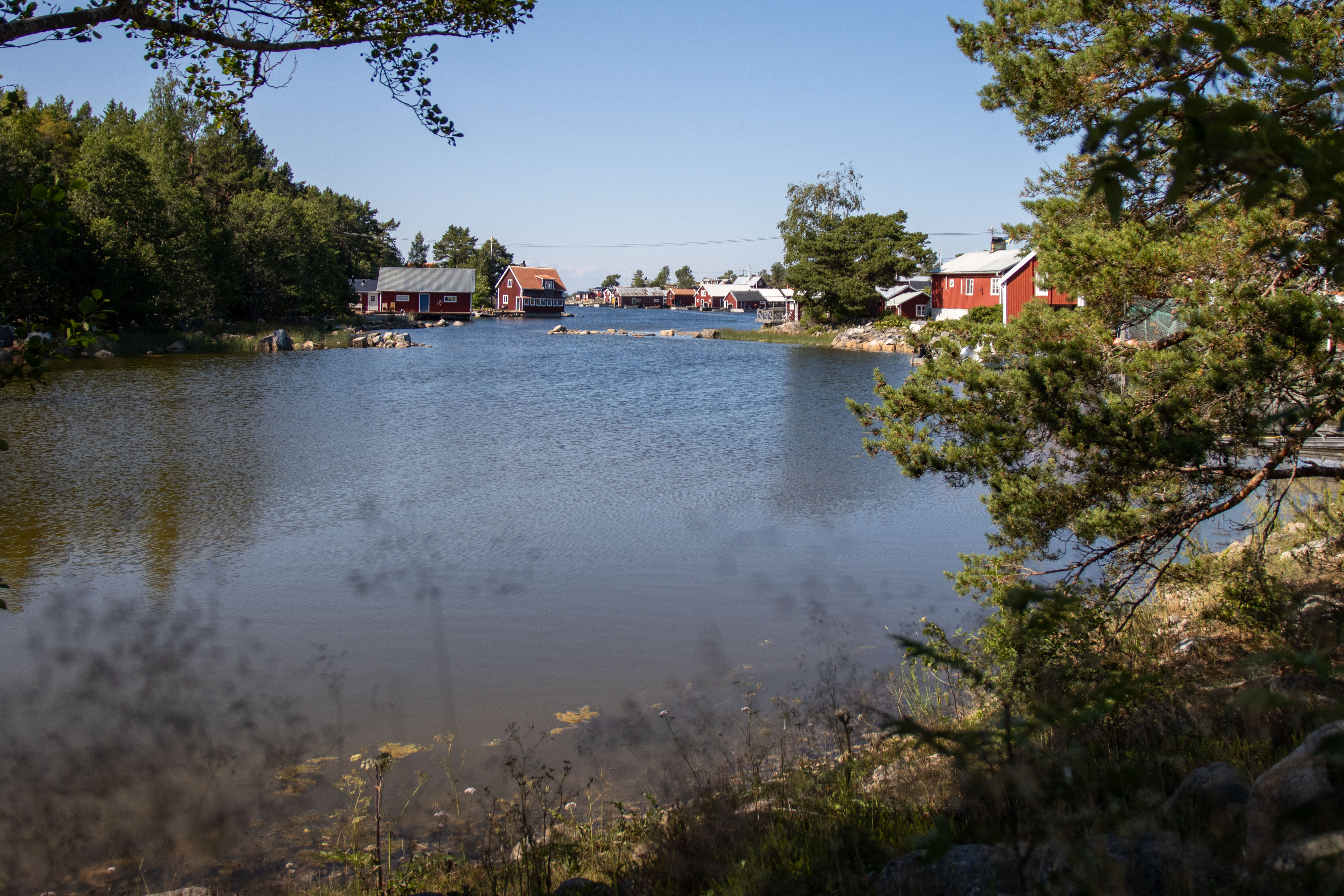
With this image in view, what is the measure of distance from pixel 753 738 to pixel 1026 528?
2.66 meters

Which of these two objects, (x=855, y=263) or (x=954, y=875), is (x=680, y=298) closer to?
(x=855, y=263)

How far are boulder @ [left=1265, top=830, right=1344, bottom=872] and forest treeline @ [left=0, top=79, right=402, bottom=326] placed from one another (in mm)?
28079

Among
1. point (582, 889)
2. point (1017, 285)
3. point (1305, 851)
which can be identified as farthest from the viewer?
point (1017, 285)

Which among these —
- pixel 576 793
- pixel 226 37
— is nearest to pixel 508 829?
pixel 576 793

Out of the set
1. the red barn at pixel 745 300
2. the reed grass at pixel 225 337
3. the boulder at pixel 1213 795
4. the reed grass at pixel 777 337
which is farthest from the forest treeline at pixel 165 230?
the red barn at pixel 745 300

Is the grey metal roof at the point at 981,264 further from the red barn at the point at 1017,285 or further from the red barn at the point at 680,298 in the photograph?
the red barn at the point at 680,298

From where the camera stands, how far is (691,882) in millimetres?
4309

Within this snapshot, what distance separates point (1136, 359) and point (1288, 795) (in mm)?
3995

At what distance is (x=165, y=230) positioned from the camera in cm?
4666

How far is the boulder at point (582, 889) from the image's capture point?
423 centimetres

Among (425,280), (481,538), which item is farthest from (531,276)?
(481,538)

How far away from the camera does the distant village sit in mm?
45719

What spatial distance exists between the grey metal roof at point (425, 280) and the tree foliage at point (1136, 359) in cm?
8876

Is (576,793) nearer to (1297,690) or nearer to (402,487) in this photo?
(1297,690)
